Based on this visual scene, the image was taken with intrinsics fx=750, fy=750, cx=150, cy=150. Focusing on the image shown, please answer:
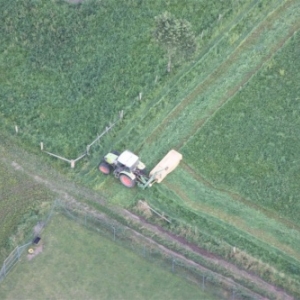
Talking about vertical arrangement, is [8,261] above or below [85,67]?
below

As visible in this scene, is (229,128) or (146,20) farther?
(146,20)

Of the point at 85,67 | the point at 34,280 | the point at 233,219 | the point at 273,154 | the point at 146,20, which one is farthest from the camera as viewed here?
the point at 146,20

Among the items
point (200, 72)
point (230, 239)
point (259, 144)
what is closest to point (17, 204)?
point (230, 239)

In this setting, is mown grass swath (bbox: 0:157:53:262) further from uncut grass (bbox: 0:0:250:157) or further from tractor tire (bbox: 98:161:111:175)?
tractor tire (bbox: 98:161:111:175)

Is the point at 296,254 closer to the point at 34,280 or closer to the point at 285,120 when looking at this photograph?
the point at 285,120

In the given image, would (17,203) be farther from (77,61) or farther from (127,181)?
(77,61)

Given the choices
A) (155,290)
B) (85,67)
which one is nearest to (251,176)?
(155,290)

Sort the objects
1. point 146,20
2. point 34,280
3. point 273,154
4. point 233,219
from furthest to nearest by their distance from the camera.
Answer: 1. point 146,20
2. point 273,154
3. point 233,219
4. point 34,280
